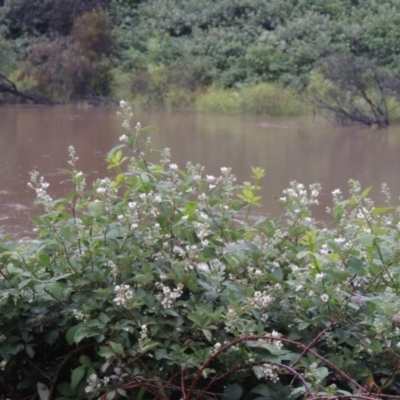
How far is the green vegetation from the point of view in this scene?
21156mm

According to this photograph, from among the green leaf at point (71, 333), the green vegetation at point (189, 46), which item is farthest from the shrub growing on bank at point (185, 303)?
the green vegetation at point (189, 46)

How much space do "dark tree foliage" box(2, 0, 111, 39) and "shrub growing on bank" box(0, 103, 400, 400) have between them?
74.2 ft

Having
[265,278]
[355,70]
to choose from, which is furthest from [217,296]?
[355,70]

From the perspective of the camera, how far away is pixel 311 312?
205 cm

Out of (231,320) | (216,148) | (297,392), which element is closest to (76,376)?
(231,320)

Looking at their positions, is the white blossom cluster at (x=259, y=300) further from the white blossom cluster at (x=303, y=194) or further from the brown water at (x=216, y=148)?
the brown water at (x=216, y=148)

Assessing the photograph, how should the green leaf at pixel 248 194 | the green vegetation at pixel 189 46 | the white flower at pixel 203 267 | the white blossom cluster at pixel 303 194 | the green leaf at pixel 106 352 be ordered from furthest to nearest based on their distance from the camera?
the green vegetation at pixel 189 46 < the green leaf at pixel 248 194 < the white blossom cluster at pixel 303 194 < the white flower at pixel 203 267 < the green leaf at pixel 106 352

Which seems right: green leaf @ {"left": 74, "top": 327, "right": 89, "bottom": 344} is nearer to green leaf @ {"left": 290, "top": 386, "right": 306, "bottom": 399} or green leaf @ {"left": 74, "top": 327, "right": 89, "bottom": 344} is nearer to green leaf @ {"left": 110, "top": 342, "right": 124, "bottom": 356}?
green leaf @ {"left": 110, "top": 342, "right": 124, "bottom": 356}

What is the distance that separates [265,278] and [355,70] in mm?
15796

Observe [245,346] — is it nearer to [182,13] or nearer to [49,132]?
[49,132]

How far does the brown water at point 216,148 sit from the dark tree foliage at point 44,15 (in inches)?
252

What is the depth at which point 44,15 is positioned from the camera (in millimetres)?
24656

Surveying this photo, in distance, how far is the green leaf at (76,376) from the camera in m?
1.93

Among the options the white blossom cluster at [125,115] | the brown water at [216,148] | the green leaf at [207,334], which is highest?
the white blossom cluster at [125,115]
